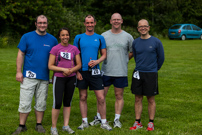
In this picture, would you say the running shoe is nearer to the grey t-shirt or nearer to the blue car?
the grey t-shirt

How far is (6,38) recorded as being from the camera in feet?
70.0

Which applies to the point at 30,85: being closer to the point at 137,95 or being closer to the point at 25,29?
the point at 137,95

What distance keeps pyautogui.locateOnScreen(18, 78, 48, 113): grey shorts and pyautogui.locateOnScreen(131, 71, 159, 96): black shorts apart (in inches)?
62.0

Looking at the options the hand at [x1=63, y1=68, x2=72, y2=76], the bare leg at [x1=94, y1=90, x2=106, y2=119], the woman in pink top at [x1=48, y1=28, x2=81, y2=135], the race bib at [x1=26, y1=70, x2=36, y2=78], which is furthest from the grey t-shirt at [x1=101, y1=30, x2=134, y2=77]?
the race bib at [x1=26, y1=70, x2=36, y2=78]

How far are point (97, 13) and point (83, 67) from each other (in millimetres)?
32905

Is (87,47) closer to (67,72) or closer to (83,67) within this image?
(83,67)

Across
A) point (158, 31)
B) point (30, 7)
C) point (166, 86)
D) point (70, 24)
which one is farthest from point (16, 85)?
point (158, 31)

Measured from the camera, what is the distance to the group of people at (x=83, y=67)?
508 cm

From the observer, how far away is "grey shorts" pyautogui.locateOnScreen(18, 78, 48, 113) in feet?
16.8

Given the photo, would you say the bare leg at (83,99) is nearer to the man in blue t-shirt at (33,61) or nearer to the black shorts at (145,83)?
the man in blue t-shirt at (33,61)

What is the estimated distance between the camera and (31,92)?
5.17 metres

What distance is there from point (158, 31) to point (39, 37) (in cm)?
3504

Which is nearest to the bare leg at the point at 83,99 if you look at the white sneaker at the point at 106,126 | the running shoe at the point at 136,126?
the white sneaker at the point at 106,126

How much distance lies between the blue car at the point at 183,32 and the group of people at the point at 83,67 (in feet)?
85.0
